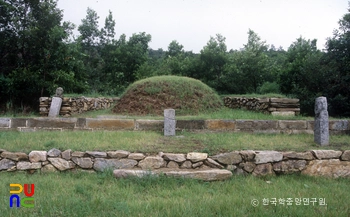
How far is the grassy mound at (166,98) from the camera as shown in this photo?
8.48m

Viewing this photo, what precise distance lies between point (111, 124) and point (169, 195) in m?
3.16

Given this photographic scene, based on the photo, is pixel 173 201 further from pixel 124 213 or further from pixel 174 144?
pixel 174 144

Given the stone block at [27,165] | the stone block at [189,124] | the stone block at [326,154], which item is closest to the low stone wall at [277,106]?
the stone block at [189,124]

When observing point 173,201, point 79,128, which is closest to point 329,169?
point 173,201

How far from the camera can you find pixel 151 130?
242 inches

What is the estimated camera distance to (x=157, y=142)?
510 centimetres

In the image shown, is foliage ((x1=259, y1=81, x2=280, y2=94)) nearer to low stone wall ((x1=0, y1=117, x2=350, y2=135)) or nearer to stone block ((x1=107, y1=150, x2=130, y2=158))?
low stone wall ((x1=0, y1=117, x2=350, y2=135))

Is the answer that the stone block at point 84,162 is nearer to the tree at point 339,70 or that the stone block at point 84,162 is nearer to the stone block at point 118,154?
the stone block at point 118,154

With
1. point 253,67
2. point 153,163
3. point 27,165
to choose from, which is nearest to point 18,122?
point 27,165

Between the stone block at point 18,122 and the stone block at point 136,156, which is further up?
the stone block at point 18,122

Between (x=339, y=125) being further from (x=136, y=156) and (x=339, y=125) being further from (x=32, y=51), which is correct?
(x=32, y=51)

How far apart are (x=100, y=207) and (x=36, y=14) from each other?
1207cm

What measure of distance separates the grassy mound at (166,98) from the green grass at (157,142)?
8.83ft

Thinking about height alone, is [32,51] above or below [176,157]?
above
